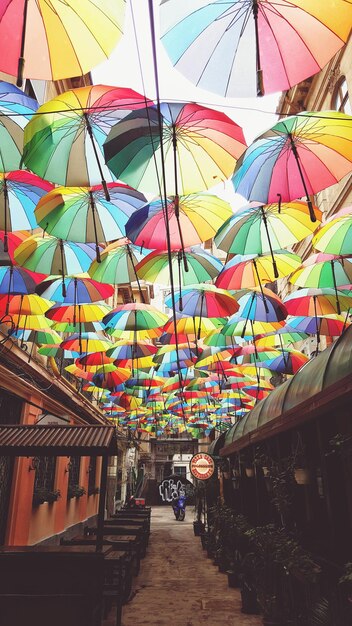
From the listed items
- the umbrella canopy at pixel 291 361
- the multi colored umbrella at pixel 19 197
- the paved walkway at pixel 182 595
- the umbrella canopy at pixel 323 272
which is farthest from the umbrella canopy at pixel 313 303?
the paved walkway at pixel 182 595

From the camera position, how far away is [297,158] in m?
4.57

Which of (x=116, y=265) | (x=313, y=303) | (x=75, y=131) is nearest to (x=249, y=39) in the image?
(x=75, y=131)

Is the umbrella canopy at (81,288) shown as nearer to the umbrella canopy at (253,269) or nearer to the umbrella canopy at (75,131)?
the umbrella canopy at (253,269)

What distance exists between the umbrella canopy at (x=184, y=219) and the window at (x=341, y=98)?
29.7 feet

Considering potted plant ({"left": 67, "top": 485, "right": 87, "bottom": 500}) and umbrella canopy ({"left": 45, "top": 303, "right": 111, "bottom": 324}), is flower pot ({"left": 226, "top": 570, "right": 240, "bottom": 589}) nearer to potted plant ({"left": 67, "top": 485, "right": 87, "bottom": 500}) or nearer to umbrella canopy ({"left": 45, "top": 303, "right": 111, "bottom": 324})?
umbrella canopy ({"left": 45, "top": 303, "right": 111, "bottom": 324})

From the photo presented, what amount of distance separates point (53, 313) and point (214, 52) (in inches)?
236

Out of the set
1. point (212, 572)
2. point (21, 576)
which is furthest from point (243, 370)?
point (21, 576)

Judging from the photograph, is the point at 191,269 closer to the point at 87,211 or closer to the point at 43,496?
the point at 87,211

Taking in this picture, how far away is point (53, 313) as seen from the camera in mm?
8508

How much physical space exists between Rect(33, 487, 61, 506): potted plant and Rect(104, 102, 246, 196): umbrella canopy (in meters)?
10.3

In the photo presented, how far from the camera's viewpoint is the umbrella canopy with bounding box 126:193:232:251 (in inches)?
223

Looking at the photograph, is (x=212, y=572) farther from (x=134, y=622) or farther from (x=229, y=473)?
(x=134, y=622)

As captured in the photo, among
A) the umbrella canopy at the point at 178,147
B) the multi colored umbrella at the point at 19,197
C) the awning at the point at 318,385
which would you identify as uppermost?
the multi colored umbrella at the point at 19,197

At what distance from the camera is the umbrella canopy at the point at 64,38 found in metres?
3.33
